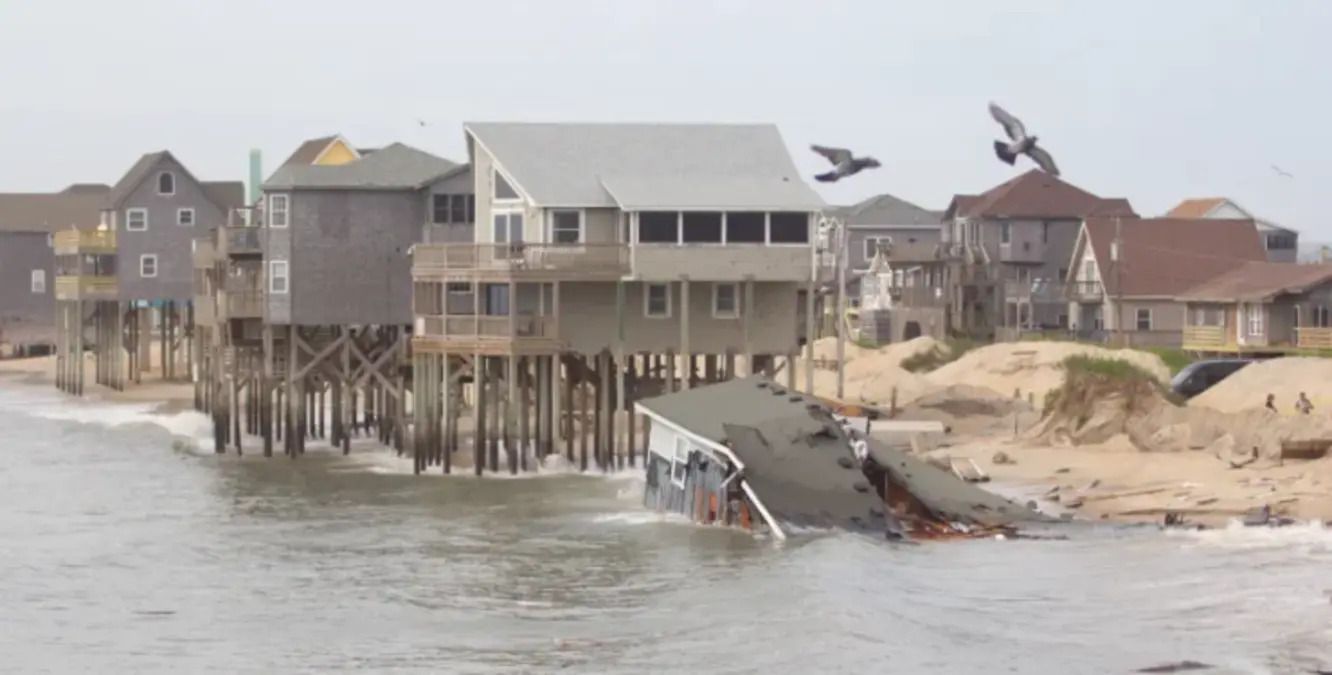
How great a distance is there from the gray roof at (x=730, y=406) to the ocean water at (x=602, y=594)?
6.17 feet

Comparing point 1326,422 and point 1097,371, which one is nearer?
point 1326,422

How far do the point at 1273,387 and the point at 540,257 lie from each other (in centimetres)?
1816

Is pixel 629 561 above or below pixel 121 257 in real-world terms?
below

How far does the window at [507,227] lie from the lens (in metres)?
55.8

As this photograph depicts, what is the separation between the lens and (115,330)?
9412 centimetres

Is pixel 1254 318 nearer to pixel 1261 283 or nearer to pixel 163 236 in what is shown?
pixel 1261 283

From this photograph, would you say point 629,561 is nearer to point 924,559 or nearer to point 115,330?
point 924,559

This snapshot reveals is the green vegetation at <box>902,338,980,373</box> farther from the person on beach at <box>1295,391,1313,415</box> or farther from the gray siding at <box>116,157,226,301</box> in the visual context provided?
the gray siding at <box>116,157,226,301</box>

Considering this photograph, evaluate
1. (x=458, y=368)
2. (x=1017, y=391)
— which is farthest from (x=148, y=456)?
(x=1017, y=391)

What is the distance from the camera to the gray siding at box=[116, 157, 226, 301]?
90.1 m

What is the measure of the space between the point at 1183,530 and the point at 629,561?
885cm

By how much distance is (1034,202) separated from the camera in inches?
4203

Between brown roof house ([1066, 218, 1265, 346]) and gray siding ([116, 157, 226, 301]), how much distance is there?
32.6 metres

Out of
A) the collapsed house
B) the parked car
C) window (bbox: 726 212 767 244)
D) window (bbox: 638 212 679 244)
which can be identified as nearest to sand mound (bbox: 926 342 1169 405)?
the parked car
